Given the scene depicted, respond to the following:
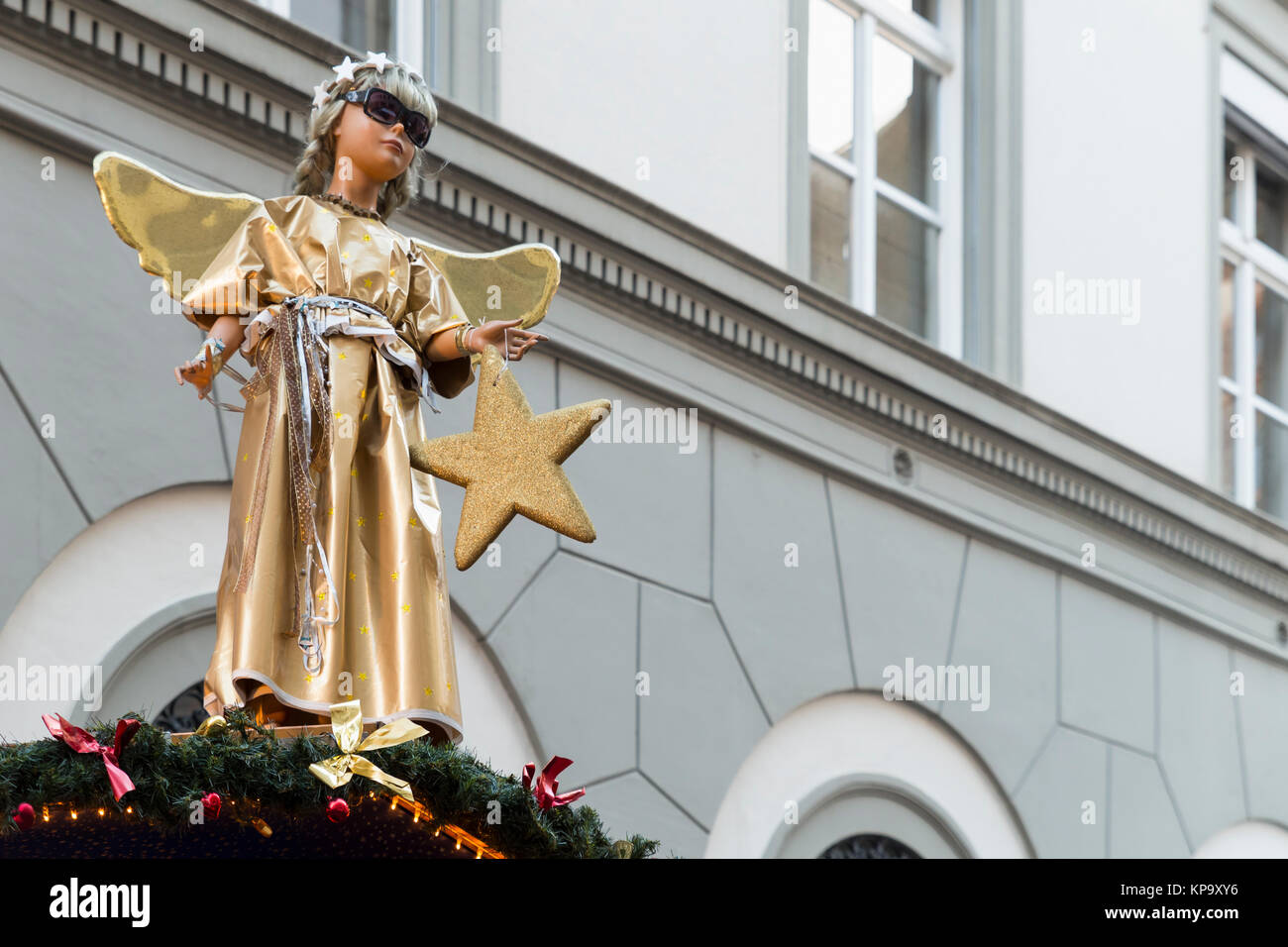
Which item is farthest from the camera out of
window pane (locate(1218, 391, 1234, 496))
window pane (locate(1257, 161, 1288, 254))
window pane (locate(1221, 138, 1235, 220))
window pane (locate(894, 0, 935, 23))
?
window pane (locate(1257, 161, 1288, 254))

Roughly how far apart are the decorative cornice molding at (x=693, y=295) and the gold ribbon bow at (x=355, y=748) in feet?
11.3

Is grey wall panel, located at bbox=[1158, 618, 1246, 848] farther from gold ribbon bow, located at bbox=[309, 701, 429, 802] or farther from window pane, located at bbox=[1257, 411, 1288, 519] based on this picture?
gold ribbon bow, located at bbox=[309, 701, 429, 802]

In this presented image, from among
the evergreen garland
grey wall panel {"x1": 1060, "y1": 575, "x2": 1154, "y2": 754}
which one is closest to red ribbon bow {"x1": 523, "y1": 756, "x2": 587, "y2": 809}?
the evergreen garland

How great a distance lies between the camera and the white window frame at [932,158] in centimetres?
960

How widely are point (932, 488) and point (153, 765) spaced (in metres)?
6.67

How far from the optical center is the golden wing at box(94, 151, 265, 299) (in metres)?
4.15

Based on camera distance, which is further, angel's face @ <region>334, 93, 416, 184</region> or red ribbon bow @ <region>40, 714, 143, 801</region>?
angel's face @ <region>334, 93, 416, 184</region>

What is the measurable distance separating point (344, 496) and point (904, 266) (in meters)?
6.52

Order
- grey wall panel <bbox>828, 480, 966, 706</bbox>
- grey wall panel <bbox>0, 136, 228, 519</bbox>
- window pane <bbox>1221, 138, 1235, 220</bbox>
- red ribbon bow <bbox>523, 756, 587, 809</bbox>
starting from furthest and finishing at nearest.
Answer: window pane <bbox>1221, 138, 1235, 220</bbox>
grey wall panel <bbox>828, 480, 966, 706</bbox>
grey wall panel <bbox>0, 136, 228, 519</bbox>
red ribbon bow <bbox>523, 756, 587, 809</bbox>

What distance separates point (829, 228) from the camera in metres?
9.43

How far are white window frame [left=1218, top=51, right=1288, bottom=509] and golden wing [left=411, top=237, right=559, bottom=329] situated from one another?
8.18 meters

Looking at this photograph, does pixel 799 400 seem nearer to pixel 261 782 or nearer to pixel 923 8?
pixel 923 8

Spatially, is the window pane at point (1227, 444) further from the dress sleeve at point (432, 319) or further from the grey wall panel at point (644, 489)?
the dress sleeve at point (432, 319)

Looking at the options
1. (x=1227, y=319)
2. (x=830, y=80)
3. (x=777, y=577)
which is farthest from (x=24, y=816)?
(x=1227, y=319)
